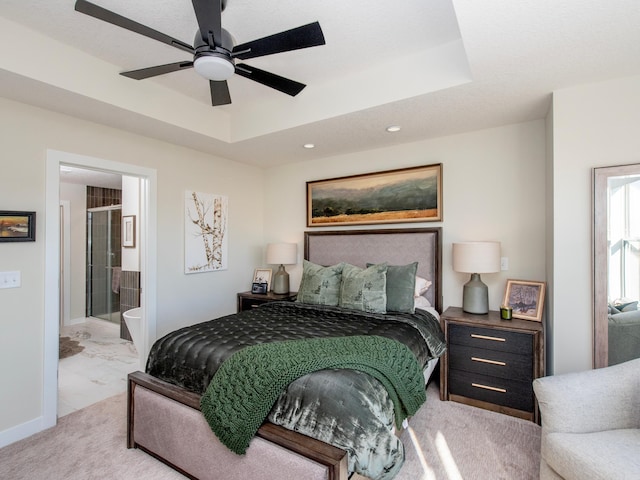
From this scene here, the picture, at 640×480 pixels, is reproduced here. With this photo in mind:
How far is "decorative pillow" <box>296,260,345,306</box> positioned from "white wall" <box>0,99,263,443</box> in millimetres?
1279

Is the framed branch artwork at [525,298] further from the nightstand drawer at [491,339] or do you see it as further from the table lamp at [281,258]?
the table lamp at [281,258]

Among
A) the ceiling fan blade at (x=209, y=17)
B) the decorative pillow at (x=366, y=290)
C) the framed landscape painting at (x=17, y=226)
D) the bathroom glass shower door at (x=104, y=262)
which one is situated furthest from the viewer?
the bathroom glass shower door at (x=104, y=262)

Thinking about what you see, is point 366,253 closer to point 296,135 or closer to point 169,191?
point 296,135

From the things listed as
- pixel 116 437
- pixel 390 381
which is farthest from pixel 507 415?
pixel 116 437

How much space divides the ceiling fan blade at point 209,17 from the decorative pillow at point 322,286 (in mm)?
2149

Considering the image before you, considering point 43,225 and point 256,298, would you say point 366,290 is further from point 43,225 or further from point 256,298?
point 43,225

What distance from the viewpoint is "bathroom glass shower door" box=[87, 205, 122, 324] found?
523 centimetres

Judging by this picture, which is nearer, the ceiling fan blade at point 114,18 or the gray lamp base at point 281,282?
the ceiling fan blade at point 114,18

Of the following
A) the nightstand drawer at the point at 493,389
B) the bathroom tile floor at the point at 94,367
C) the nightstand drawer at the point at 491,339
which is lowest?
the bathroom tile floor at the point at 94,367

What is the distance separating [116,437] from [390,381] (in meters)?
2.01

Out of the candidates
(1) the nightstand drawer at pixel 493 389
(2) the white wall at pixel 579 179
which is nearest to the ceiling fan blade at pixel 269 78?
(2) the white wall at pixel 579 179

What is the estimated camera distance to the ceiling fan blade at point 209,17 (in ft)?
4.66

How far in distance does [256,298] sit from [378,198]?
1845mm

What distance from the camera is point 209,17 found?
1.51 meters
